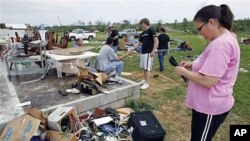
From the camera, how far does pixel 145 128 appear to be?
333 centimetres

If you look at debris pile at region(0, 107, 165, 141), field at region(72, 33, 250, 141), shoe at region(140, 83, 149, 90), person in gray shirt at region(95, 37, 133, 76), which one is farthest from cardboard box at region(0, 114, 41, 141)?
shoe at region(140, 83, 149, 90)

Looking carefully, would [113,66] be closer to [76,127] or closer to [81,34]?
[76,127]

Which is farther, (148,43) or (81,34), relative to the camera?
(81,34)

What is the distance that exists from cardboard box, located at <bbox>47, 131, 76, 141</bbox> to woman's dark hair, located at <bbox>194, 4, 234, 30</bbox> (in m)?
2.20

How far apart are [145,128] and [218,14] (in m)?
2.04

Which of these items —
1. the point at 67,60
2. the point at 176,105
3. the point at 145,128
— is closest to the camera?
the point at 145,128

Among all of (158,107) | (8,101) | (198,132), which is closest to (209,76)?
(198,132)

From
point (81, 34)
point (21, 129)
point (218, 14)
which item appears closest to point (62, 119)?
point (21, 129)

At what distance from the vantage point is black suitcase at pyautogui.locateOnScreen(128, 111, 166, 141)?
3219mm

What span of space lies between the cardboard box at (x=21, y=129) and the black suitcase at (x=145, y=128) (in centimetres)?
131

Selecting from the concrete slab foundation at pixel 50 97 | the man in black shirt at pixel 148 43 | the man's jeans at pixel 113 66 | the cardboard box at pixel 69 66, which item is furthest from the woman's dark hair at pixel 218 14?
the cardboard box at pixel 69 66

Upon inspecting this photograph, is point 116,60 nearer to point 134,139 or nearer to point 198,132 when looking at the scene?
point 134,139

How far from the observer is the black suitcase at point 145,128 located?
3219 mm

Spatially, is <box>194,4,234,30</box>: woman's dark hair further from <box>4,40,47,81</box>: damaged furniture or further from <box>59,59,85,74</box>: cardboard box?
<box>4,40,47,81</box>: damaged furniture
